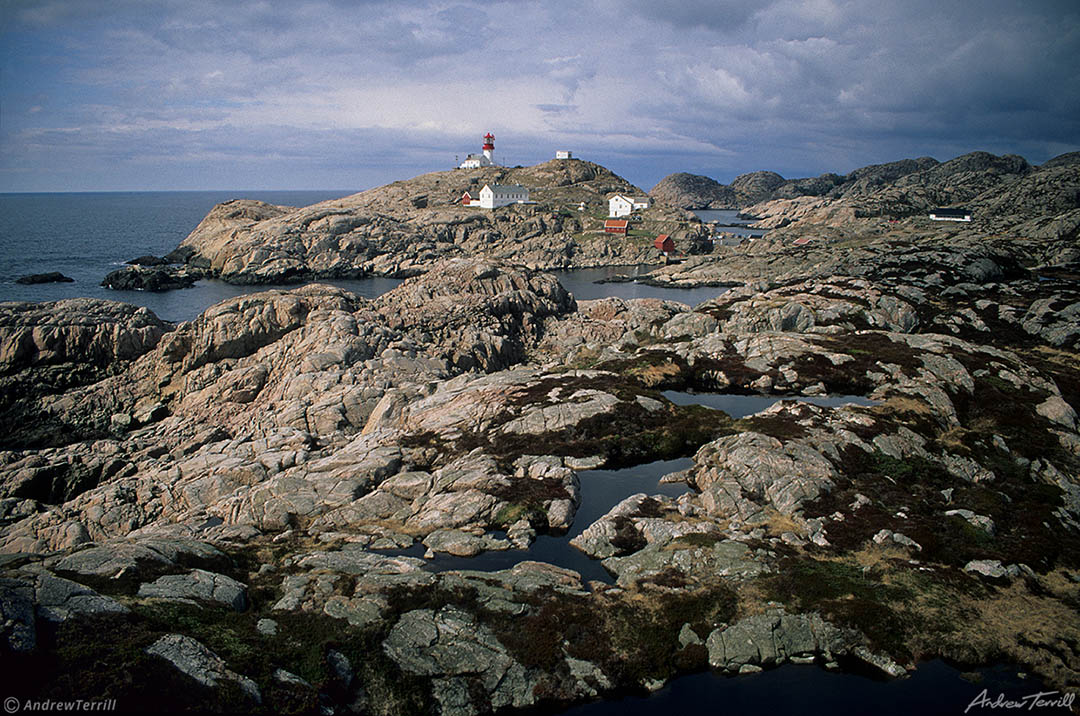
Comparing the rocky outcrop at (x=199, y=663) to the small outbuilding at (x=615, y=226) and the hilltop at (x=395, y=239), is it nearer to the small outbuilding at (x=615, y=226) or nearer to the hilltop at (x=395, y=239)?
the hilltop at (x=395, y=239)

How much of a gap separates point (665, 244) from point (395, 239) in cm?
7744

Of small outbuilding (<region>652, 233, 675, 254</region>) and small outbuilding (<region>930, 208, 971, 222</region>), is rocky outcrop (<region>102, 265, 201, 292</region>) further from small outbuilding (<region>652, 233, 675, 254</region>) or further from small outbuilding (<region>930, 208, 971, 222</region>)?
small outbuilding (<region>930, 208, 971, 222</region>)

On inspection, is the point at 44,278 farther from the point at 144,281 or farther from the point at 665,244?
the point at 665,244

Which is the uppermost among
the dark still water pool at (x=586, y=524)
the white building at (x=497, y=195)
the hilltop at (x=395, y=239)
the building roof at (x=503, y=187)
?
the building roof at (x=503, y=187)

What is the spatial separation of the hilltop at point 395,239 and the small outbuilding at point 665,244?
2.41 metres

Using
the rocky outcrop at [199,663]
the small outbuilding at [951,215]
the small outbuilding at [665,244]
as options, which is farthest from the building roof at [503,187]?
the rocky outcrop at [199,663]

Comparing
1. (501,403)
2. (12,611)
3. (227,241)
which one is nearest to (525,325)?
(501,403)

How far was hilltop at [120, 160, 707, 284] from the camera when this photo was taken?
139 meters

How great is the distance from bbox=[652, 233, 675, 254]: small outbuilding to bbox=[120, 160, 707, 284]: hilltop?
2406mm

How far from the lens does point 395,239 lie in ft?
513

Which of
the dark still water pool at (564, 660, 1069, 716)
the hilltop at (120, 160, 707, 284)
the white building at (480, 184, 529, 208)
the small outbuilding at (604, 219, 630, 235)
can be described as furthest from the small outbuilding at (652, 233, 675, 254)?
the dark still water pool at (564, 660, 1069, 716)

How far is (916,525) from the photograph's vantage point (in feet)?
94.6

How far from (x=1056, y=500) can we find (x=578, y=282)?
377 ft

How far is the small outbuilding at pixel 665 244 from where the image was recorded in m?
172
